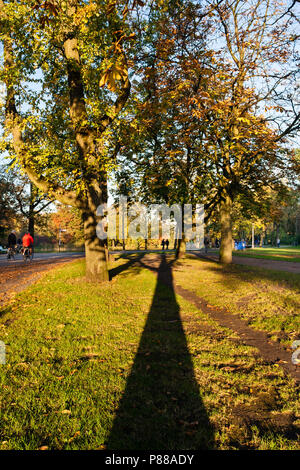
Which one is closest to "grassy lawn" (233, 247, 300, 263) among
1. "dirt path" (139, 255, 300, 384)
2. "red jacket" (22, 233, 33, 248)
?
"dirt path" (139, 255, 300, 384)

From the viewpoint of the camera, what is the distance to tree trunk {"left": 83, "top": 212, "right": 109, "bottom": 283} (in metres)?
10.7

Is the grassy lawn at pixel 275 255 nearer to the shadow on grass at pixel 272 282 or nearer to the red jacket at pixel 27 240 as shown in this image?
the shadow on grass at pixel 272 282

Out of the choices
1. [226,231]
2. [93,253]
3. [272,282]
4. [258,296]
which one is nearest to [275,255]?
[226,231]

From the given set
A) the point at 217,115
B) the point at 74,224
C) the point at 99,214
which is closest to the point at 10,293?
the point at 99,214

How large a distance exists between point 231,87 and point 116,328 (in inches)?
481

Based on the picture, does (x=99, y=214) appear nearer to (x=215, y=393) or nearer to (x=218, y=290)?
(x=218, y=290)

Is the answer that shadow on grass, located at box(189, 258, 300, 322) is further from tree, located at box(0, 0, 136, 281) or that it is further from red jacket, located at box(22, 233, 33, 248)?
red jacket, located at box(22, 233, 33, 248)

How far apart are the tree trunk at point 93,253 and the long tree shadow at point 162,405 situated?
227 inches

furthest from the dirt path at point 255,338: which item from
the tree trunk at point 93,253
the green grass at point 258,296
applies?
the tree trunk at point 93,253

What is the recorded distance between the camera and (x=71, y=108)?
10430 mm

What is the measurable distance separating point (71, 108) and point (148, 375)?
9658mm

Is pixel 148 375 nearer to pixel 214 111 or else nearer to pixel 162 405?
pixel 162 405

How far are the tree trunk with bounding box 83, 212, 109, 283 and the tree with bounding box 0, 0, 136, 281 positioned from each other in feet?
0.12

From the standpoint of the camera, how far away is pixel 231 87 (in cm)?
1317
